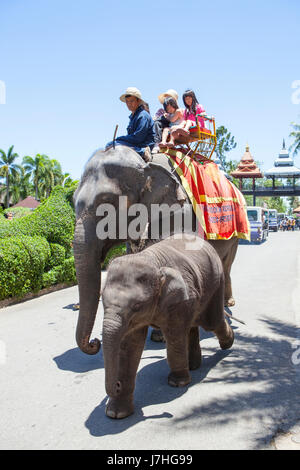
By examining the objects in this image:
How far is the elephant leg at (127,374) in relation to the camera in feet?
10.6

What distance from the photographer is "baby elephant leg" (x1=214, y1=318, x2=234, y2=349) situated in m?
4.39

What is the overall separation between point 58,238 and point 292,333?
5.77m

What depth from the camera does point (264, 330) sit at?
18.9 ft

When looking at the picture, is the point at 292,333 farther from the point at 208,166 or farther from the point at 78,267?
the point at 78,267

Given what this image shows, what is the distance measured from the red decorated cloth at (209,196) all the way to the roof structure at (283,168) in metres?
38.5

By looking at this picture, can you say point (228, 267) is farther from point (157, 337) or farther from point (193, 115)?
point (193, 115)

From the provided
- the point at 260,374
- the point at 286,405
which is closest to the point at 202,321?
the point at 260,374

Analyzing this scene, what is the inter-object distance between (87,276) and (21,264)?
459 centimetres

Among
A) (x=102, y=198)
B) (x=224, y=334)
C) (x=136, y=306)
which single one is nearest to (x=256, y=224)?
(x=224, y=334)

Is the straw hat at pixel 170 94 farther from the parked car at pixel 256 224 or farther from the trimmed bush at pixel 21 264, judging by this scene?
the parked car at pixel 256 224

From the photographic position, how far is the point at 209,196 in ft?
17.1

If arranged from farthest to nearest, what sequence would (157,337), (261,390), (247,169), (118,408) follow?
(247,169)
(157,337)
(261,390)
(118,408)

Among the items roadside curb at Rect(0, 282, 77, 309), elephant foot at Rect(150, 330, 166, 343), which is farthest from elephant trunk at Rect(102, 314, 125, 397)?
roadside curb at Rect(0, 282, 77, 309)

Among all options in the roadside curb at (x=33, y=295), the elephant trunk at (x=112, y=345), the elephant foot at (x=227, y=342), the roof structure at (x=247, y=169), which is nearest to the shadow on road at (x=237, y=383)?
the elephant foot at (x=227, y=342)
